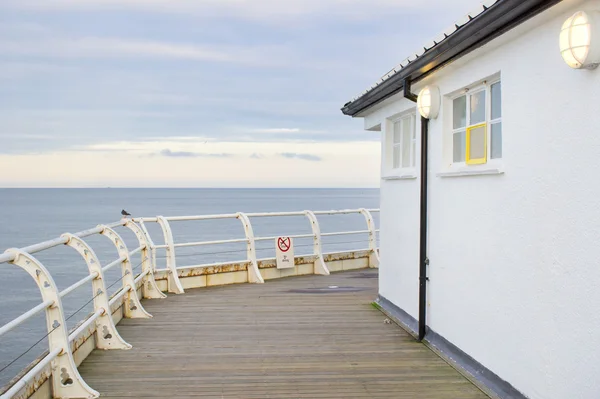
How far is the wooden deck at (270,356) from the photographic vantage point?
18.0 ft

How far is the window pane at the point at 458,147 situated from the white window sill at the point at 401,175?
3.59 feet

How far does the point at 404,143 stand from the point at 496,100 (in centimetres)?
293

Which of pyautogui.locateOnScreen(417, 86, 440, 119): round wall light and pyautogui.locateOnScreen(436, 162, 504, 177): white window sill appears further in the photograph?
pyautogui.locateOnScreen(417, 86, 440, 119): round wall light

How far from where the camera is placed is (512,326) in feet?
16.6

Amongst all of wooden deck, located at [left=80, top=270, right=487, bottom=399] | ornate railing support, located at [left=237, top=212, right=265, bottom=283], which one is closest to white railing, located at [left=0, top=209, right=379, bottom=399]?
wooden deck, located at [left=80, top=270, right=487, bottom=399]

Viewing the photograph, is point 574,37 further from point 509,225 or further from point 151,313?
point 151,313

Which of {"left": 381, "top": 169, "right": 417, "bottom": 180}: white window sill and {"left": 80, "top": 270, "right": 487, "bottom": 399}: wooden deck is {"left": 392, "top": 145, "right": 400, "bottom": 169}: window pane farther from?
{"left": 80, "top": 270, "right": 487, "bottom": 399}: wooden deck

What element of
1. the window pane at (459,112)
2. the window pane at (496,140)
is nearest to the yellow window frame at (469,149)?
the window pane at (496,140)

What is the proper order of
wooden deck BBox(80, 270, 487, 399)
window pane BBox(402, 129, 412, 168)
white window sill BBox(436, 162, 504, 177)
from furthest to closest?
window pane BBox(402, 129, 412, 168), wooden deck BBox(80, 270, 487, 399), white window sill BBox(436, 162, 504, 177)

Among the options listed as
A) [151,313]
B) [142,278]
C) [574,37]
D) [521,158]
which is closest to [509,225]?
[521,158]

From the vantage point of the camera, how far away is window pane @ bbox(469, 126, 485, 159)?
5.89 metres

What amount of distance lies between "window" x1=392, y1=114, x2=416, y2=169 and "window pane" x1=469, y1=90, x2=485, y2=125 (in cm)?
192

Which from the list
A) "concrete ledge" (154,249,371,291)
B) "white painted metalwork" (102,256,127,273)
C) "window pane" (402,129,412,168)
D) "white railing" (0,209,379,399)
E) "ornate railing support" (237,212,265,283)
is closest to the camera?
"white railing" (0,209,379,399)

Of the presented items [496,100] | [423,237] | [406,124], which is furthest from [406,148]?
[496,100]
